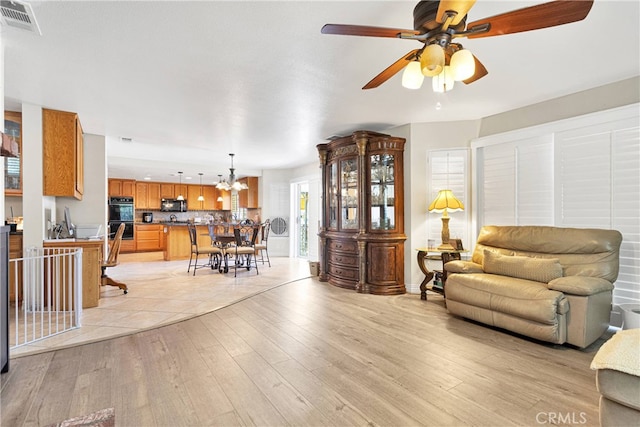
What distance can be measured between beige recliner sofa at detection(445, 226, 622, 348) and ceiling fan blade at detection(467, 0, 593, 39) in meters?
2.12

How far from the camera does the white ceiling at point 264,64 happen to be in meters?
Result: 2.03

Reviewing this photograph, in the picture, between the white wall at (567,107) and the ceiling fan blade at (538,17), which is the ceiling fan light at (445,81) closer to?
the ceiling fan blade at (538,17)

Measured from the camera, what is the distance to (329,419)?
1.68 m

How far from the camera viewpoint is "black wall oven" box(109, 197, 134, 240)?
8998mm

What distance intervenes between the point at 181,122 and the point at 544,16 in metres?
4.11

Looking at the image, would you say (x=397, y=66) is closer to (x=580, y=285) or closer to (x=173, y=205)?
(x=580, y=285)

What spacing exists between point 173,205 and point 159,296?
6.83 m

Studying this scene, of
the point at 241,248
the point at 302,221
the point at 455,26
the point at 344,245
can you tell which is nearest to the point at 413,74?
the point at 455,26

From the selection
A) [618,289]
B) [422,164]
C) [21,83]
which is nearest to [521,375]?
[618,289]

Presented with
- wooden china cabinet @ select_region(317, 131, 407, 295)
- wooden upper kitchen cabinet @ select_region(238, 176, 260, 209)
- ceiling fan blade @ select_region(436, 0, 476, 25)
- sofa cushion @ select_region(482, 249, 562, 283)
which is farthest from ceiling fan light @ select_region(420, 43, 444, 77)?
wooden upper kitchen cabinet @ select_region(238, 176, 260, 209)

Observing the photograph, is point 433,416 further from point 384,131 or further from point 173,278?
point 173,278

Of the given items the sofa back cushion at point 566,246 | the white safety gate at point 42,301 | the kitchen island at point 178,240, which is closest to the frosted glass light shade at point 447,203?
the sofa back cushion at point 566,246

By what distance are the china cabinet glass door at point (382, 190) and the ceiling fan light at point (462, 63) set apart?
111 inches

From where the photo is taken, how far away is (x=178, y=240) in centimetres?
769
